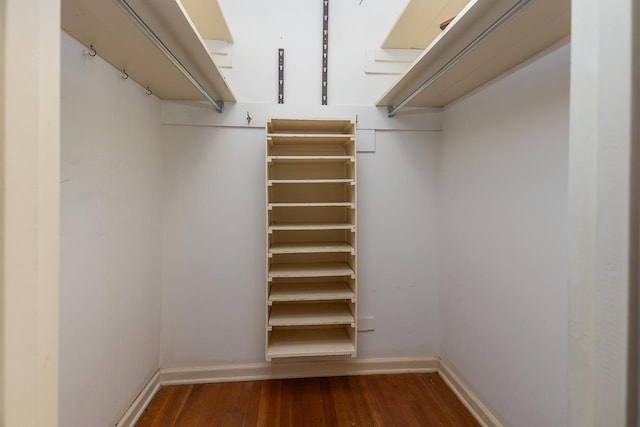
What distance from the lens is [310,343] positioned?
5.77 feet

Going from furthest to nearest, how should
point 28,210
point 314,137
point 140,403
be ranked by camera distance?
1. point 314,137
2. point 140,403
3. point 28,210

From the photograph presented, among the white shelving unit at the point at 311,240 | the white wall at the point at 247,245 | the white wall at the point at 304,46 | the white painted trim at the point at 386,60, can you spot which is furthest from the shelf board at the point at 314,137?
the white painted trim at the point at 386,60

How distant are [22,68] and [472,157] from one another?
178 centimetres

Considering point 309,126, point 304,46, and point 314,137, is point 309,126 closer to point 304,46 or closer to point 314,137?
point 314,137

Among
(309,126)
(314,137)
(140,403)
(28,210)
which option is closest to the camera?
(28,210)

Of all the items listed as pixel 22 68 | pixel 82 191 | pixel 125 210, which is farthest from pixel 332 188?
pixel 22 68

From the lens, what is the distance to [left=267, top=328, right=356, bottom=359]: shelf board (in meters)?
1.66

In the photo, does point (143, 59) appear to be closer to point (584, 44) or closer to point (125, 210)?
point (125, 210)

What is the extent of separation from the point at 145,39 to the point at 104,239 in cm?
85

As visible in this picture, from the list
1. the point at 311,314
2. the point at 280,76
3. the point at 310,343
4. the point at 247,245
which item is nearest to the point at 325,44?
the point at 280,76

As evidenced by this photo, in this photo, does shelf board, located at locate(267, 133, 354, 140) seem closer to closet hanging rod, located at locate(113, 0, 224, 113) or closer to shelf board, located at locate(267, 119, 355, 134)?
shelf board, located at locate(267, 119, 355, 134)

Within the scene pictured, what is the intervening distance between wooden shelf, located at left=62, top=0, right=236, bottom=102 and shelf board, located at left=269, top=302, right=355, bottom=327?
4.50 ft

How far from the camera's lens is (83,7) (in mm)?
927

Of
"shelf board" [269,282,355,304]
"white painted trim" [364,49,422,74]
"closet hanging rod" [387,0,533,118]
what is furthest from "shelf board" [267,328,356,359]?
"white painted trim" [364,49,422,74]
